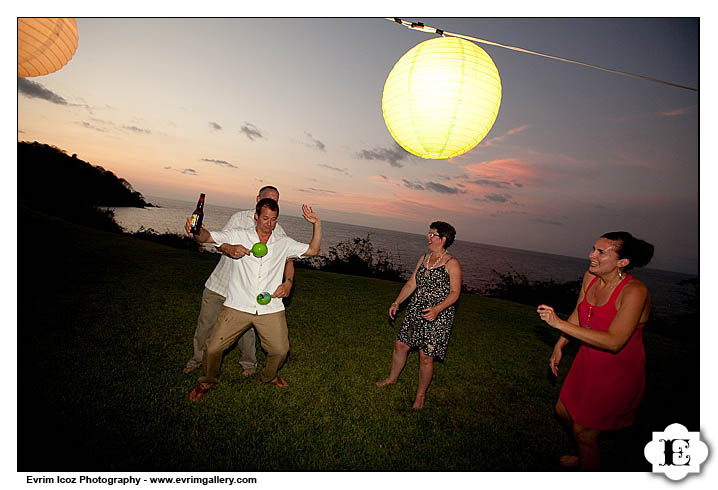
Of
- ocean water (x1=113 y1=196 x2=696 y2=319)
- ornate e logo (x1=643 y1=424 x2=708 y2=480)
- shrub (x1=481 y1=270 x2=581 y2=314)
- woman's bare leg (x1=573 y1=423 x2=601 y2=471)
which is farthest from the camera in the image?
ocean water (x1=113 y1=196 x2=696 y2=319)

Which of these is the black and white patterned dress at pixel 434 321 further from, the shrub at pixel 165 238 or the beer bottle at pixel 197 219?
the shrub at pixel 165 238

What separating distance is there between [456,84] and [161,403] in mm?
3939

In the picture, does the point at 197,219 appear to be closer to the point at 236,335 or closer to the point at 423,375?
the point at 236,335

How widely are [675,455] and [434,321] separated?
6.85 ft

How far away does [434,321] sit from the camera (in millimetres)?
3395

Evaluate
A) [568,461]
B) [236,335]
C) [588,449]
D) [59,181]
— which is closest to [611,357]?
[588,449]

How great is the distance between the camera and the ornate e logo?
7.96 feet

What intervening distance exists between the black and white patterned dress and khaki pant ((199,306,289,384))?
1455 millimetres

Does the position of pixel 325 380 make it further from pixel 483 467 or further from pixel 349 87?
pixel 349 87

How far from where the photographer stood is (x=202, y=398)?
10.8 feet

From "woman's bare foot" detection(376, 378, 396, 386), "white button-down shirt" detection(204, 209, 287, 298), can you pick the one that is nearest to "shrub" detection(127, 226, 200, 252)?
"white button-down shirt" detection(204, 209, 287, 298)

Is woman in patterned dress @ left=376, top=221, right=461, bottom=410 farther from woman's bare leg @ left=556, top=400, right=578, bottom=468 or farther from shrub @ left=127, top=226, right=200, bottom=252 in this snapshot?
shrub @ left=127, top=226, right=200, bottom=252

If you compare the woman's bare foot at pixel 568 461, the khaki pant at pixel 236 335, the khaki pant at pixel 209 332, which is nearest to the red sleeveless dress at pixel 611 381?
the woman's bare foot at pixel 568 461
